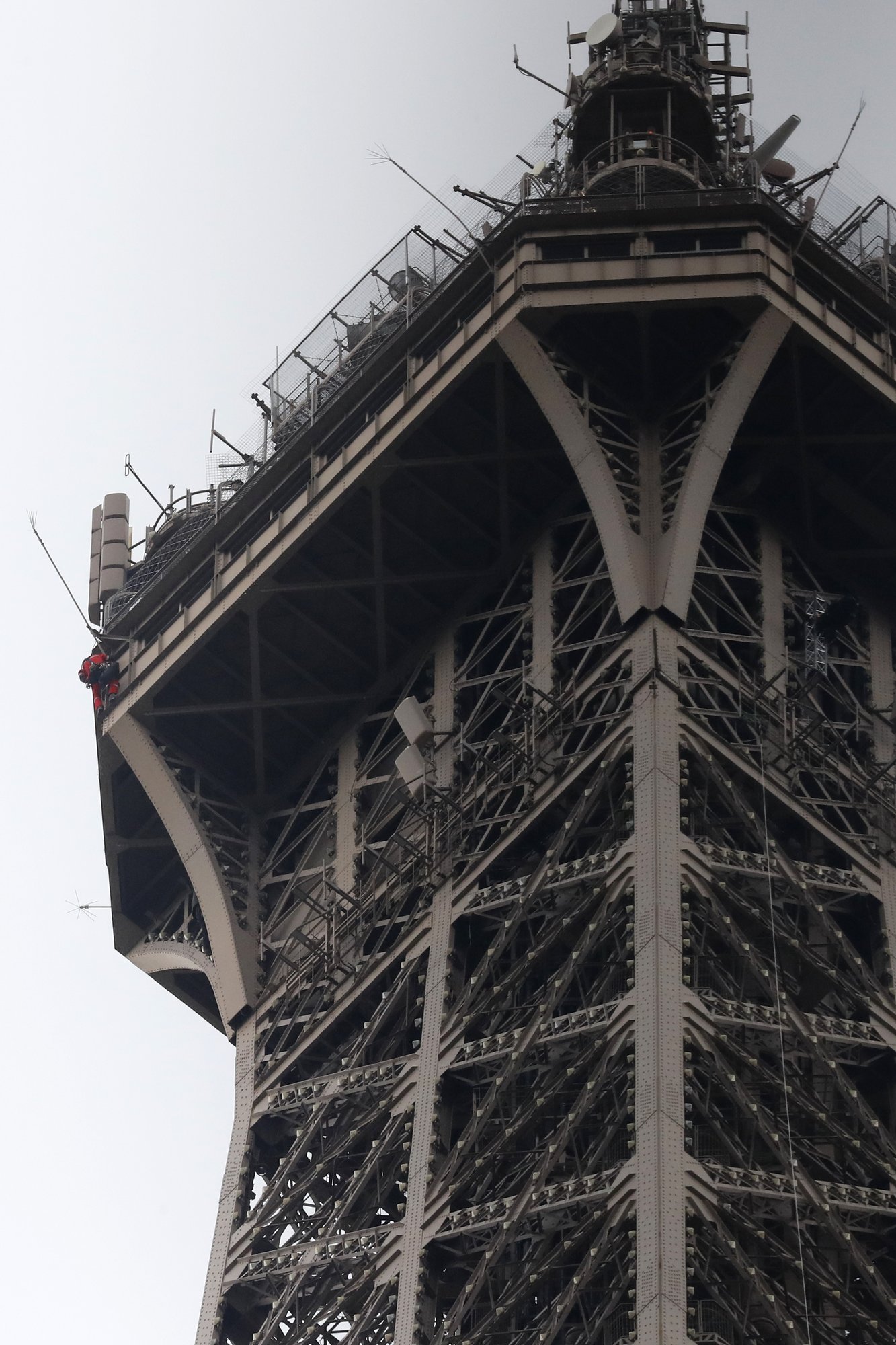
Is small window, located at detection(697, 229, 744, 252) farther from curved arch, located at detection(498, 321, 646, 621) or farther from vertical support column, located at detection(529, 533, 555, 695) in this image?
vertical support column, located at detection(529, 533, 555, 695)

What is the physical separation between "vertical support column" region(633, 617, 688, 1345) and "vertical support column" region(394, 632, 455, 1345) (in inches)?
212

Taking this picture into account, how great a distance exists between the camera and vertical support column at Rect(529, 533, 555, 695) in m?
65.0

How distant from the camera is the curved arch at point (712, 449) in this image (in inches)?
2452

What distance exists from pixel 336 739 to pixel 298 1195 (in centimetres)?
1236

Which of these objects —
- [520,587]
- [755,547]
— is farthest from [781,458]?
[520,587]

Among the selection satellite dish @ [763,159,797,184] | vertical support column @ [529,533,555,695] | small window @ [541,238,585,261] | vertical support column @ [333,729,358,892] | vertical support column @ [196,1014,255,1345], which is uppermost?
satellite dish @ [763,159,797,184]

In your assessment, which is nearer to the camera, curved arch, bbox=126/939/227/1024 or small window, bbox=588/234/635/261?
small window, bbox=588/234/635/261

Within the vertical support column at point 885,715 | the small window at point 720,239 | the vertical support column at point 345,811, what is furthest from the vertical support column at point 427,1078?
the small window at point 720,239

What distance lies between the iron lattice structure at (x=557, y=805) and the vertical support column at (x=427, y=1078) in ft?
0.33

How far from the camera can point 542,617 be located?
66.4 meters

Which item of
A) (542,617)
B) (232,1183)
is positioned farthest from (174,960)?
(542,617)

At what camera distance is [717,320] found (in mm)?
65250

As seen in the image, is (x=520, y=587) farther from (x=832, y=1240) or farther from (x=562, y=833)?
(x=832, y=1240)

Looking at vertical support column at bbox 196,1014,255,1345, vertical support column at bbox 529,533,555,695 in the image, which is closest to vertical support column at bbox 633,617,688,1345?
vertical support column at bbox 529,533,555,695
